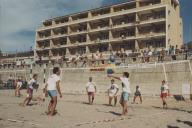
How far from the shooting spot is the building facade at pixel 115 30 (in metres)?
48.8

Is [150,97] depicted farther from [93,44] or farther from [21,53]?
[21,53]

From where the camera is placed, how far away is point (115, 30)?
54.9m

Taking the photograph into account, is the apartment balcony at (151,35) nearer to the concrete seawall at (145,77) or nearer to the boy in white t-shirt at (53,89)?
the concrete seawall at (145,77)

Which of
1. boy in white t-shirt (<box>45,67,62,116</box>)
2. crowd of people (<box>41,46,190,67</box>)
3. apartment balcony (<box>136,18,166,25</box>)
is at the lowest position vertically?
boy in white t-shirt (<box>45,67,62,116</box>)

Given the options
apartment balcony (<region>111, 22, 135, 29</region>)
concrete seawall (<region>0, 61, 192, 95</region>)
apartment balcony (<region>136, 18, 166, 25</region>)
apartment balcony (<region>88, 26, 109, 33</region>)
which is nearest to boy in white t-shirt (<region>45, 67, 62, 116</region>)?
concrete seawall (<region>0, 61, 192, 95</region>)

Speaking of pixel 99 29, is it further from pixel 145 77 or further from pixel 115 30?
pixel 145 77

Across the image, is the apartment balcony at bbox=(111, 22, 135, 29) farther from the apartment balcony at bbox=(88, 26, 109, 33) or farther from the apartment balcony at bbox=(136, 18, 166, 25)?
the apartment balcony at bbox=(88, 26, 109, 33)

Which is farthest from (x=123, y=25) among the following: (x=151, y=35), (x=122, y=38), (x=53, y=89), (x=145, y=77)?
(x=53, y=89)

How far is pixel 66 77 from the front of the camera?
38.6 meters

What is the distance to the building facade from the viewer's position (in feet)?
160

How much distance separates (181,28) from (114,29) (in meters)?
11.9

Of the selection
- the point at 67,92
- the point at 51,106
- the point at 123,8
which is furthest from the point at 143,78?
the point at 123,8

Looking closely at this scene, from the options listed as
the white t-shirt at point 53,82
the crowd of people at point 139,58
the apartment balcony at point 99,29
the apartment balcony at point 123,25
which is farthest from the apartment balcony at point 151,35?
the white t-shirt at point 53,82

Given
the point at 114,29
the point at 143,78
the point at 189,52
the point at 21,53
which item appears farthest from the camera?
the point at 21,53
